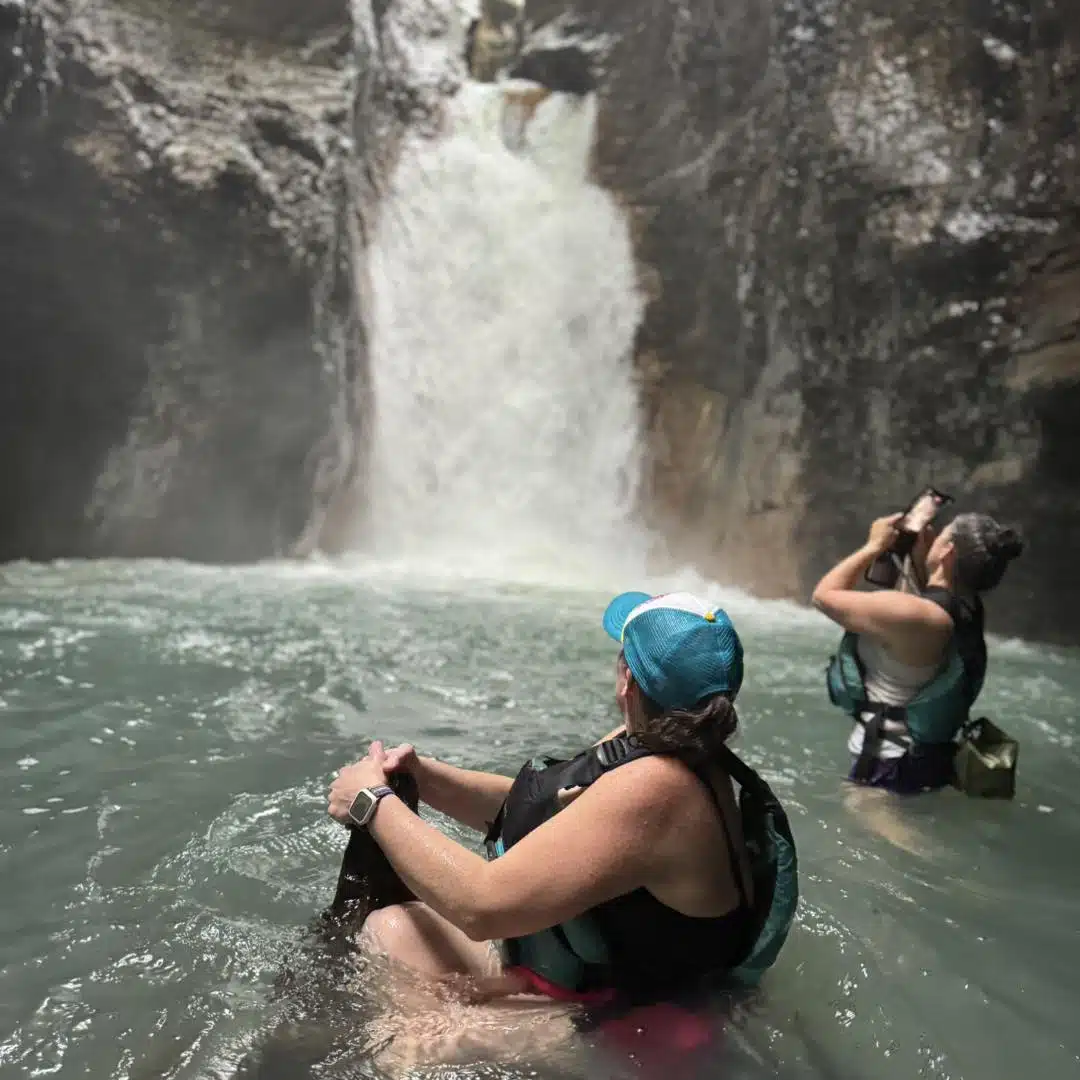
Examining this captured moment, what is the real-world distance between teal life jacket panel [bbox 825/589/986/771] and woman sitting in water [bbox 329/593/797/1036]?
1.80m

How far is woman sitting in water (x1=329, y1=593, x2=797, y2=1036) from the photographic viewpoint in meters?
1.80

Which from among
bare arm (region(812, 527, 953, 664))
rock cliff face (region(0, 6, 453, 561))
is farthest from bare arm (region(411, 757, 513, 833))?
rock cliff face (region(0, 6, 453, 561))

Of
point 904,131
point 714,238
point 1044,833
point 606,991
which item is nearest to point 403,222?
point 714,238

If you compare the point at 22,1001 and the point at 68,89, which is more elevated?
the point at 68,89

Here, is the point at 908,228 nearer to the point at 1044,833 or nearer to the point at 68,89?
Answer: the point at 1044,833

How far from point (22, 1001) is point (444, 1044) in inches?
39.5

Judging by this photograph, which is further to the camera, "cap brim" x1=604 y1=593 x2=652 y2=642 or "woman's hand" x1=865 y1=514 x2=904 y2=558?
"woman's hand" x1=865 y1=514 x2=904 y2=558

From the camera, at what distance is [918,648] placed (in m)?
3.53

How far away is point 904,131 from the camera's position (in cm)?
1013

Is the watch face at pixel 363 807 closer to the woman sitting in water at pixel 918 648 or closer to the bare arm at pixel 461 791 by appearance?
the bare arm at pixel 461 791

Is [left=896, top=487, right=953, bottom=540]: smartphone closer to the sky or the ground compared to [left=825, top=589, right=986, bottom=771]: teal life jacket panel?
→ closer to the sky

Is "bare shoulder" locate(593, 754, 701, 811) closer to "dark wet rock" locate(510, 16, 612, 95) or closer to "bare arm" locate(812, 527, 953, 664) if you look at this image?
"bare arm" locate(812, 527, 953, 664)

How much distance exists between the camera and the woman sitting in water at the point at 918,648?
3.50m

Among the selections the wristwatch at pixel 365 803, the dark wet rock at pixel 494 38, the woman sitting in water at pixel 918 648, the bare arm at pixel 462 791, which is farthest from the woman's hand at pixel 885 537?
the dark wet rock at pixel 494 38
